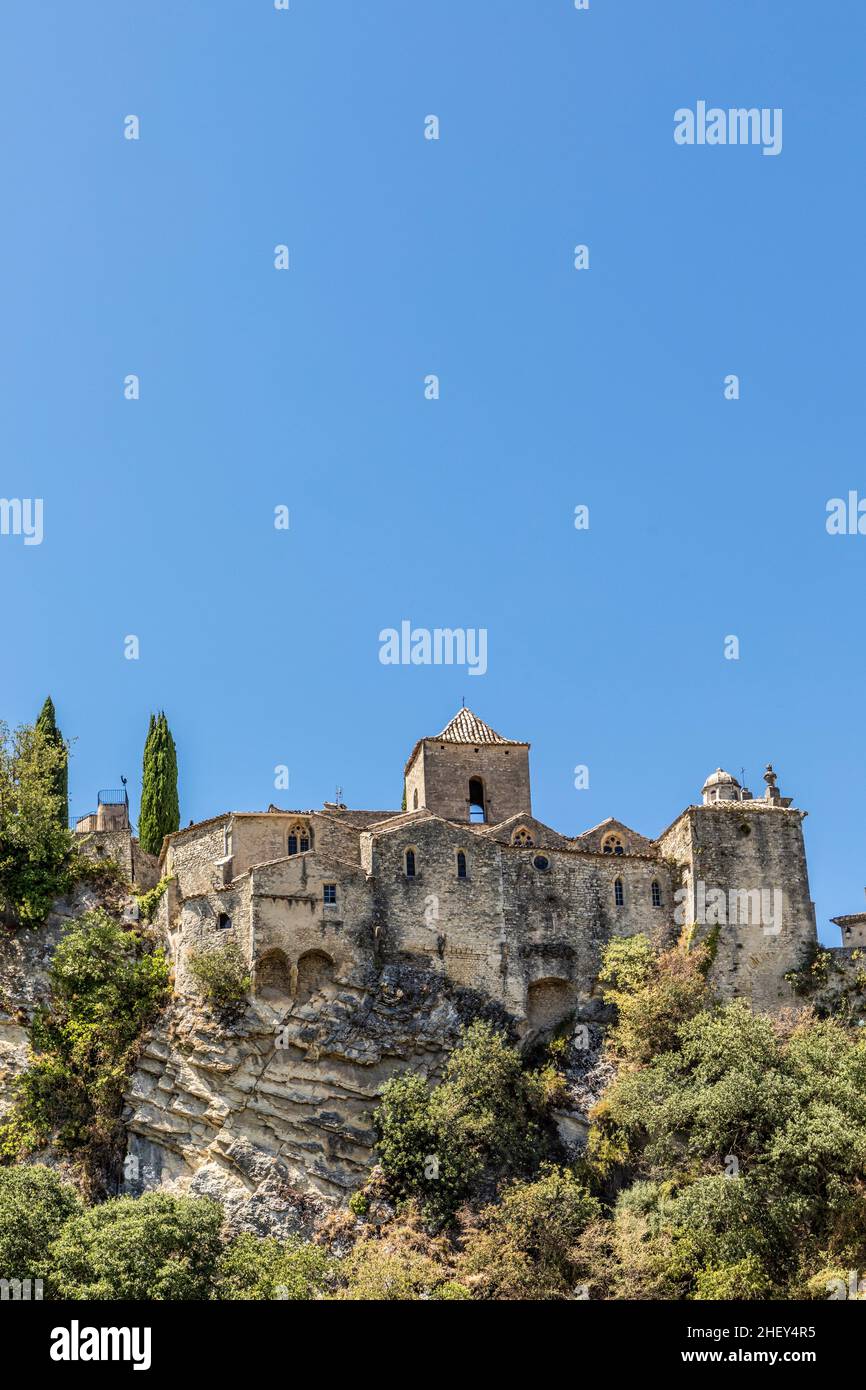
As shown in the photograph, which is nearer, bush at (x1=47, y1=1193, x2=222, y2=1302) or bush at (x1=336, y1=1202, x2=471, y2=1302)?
bush at (x1=47, y1=1193, x2=222, y2=1302)

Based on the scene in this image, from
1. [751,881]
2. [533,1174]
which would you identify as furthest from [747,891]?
[533,1174]

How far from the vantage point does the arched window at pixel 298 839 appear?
2335 inches

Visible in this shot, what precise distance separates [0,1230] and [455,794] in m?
27.7

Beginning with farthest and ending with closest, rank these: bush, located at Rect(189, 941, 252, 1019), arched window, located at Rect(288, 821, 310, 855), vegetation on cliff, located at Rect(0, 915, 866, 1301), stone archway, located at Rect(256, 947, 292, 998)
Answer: arched window, located at Rect(288, 821, 310, 855), stone archway, located at Rect(256, 947, 292, 998), bush, located at Rect(189, 941, 252, 1019), vegetation on cliff, located at Rect(0, 915, 866, 1301)

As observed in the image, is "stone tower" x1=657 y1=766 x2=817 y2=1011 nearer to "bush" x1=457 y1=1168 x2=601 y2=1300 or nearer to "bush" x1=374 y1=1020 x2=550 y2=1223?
"bush" x1=374 y1=1020 x2=550 y2=1223

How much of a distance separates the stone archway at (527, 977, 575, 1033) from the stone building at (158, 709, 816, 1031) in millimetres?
56

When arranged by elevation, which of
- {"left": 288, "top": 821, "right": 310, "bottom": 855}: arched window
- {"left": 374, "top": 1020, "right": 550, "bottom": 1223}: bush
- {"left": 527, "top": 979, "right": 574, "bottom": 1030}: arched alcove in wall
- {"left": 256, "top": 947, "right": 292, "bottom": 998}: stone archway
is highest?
{"left": 288, "top": 821, "right": 310, "bottom": 855}: arched window

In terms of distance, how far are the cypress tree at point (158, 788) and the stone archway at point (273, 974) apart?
10.8 m

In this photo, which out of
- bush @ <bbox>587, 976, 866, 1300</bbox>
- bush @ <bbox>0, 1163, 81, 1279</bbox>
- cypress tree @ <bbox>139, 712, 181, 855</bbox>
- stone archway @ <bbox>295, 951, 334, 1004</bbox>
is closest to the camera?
bush @ <bbox>0, 1163, 81, 1279</bbox>

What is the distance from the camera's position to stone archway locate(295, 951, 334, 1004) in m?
55.1

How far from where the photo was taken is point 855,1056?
5269cm

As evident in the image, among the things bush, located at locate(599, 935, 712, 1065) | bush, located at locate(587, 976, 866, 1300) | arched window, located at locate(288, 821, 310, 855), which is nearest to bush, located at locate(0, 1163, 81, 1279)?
arched window, located at locate(288, 821, 310, 855)

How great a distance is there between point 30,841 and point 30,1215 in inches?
672

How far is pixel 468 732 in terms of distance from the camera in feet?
222
